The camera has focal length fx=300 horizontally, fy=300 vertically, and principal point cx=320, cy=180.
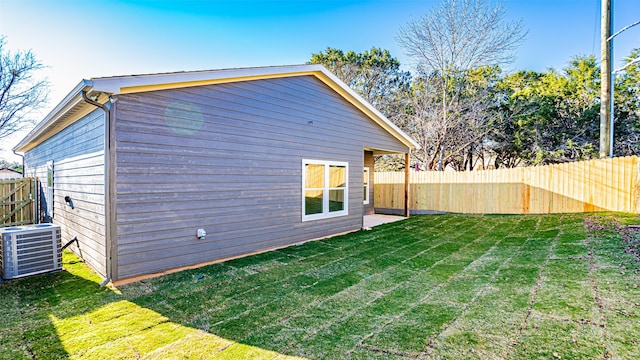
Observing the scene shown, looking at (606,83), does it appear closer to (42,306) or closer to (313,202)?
(313,202)

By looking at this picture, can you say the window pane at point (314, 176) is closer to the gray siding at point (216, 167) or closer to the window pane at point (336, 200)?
the gray siding at point (216, 167)

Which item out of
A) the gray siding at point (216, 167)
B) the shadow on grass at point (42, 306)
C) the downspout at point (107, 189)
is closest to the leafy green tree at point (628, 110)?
the gray siding at point (216, 167)

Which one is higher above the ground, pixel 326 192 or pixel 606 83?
pixel 606 83

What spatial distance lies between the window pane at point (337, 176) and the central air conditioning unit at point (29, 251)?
5.33m

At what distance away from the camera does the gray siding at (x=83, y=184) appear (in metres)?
4.32

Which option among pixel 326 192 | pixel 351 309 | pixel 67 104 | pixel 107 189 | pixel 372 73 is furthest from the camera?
pixel 372 73

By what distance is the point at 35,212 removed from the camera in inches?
324

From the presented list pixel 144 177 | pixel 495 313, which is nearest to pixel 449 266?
pixel 495 313

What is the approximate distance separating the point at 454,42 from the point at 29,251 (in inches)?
676

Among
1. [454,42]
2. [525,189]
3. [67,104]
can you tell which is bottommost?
[525,189]

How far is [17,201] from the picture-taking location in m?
7.79

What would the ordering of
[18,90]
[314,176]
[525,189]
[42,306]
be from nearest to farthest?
[42,306], [314,176], [525,189], [18,90]

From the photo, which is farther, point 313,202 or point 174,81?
point 313,202

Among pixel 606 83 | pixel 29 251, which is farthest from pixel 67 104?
pixel 606 83
